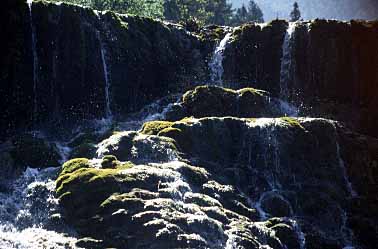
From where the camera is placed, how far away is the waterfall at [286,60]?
2195 inches

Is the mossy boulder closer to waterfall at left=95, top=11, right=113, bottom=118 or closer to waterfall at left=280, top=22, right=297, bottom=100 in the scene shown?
waterfall at left=95, top=11, right=113, bottom=118

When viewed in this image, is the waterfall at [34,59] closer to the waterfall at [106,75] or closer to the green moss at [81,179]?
the waterfall at [106,75]

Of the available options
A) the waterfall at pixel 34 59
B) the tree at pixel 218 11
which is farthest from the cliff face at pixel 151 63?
the tree at pixel 218 11

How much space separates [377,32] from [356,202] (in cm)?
2391

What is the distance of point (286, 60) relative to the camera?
5678 cm

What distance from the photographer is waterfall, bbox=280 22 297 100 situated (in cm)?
5575

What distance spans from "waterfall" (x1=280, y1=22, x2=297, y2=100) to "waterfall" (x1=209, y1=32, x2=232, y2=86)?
16.8 ft

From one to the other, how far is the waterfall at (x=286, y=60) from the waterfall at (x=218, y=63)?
5116 millimetres

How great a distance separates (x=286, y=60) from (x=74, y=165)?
2605 cm

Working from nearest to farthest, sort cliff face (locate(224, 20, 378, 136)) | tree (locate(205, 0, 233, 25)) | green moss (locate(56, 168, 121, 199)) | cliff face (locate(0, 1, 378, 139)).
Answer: green moss (locate(56, 168, 121, 199)) → cliff face (locate(0, 1, 378, 139)) → cliff face (locate(224, 20, 378, 136)) → tree (locate(205, 0, 233, 25))

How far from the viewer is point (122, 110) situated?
5134cm

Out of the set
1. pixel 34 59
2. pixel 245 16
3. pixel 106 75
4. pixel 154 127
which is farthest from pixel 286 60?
pixel 245 16

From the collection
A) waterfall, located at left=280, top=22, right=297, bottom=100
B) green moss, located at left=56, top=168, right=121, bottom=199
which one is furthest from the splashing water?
waterfall, located at left=280, top=22, right=297, bottom=100

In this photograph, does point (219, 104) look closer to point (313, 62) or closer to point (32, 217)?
point (313, 62)
